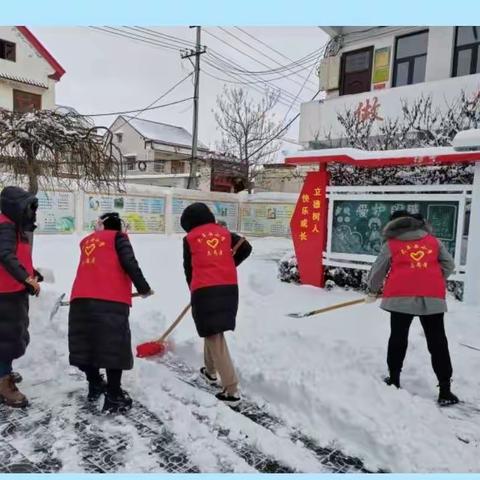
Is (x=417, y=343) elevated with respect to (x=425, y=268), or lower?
lower

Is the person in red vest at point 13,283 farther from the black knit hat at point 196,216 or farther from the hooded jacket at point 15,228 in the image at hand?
the black knit hat at point 196,216

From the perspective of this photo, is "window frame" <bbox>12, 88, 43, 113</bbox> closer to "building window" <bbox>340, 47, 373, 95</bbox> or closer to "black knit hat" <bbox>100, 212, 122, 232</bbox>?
"building window" <bbox>340, 47, 373, 95</bbox>

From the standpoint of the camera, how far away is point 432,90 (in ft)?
33.8

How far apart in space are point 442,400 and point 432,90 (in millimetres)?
9259

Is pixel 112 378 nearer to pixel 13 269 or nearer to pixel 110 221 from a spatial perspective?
pixel 13 269

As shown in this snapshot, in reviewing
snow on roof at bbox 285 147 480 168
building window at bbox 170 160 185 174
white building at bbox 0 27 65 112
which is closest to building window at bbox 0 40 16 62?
white building at bbox 0 27 65 112

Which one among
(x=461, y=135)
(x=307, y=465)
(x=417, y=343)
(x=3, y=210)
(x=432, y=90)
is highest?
(x=432, y=90)

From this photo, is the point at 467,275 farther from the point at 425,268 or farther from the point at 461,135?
the point at 425,268

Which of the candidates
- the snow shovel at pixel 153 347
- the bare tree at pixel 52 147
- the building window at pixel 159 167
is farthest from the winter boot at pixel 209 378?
the building window at pixel 159 167

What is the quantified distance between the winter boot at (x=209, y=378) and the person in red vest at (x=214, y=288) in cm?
26

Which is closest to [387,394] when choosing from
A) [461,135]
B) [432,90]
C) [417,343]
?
[417,343]

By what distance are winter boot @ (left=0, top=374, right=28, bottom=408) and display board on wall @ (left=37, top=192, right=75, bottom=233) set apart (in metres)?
9.15

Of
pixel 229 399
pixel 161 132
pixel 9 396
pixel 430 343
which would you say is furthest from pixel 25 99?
pixel 430 343

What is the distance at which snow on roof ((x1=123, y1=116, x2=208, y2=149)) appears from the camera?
101 feet
